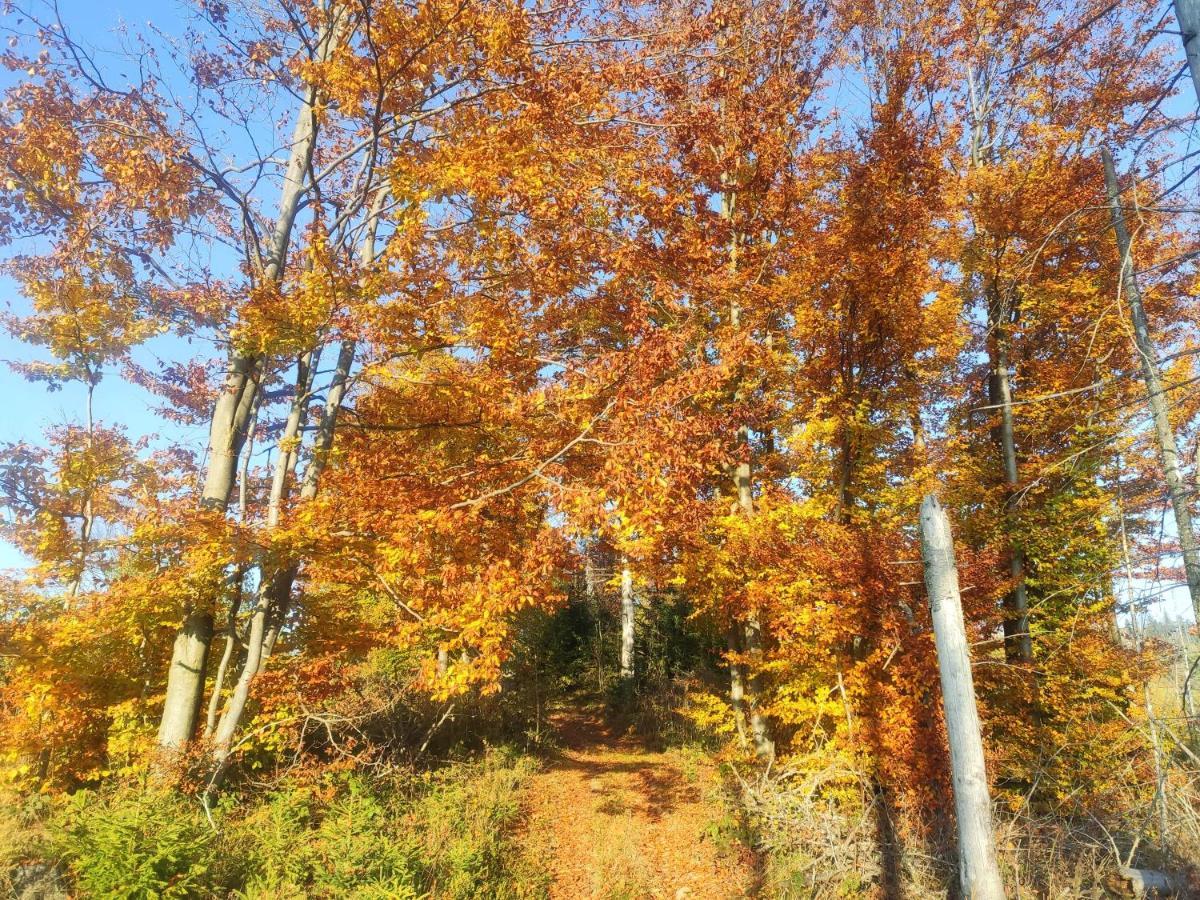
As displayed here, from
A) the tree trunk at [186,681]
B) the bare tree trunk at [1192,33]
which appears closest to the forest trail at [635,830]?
the tree trunk at [186,681]

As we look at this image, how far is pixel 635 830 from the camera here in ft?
31.0

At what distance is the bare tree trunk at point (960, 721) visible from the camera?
472cm

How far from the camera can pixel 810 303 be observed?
10.7m

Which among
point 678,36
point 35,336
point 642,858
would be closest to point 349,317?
point 35,336

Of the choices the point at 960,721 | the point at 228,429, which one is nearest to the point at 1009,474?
the point at 960,721

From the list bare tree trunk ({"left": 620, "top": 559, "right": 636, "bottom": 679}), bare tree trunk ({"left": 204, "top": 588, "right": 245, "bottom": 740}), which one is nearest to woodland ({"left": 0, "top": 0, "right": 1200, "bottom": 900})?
bare tree trunk ({"left": 204, "top": 588, "right": 245, "bottom": 740})

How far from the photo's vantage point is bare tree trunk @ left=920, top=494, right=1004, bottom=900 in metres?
4.72

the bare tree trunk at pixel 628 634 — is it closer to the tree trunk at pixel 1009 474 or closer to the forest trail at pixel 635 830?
the forest trail at pixel 635 830

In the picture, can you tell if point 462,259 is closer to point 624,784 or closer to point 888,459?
point 888,459

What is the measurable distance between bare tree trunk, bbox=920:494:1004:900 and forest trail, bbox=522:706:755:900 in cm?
367

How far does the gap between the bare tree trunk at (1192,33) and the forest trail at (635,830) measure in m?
8.46

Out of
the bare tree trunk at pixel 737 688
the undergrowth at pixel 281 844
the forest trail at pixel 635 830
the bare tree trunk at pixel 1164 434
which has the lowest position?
the forest trail at pixel 635 830

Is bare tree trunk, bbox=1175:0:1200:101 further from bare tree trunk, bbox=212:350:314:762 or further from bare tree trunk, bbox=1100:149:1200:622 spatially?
bare tree trunk, bbox=212:350:314:762

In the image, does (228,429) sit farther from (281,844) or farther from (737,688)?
(737,688)
